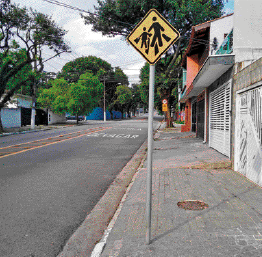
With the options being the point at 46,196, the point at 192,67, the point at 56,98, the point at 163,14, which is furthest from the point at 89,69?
the point at 46,196

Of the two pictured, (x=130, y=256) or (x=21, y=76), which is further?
(x=21, y=76)

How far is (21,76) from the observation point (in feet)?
76.0

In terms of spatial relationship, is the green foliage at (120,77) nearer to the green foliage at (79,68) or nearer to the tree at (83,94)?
the green foliage at (79,68)

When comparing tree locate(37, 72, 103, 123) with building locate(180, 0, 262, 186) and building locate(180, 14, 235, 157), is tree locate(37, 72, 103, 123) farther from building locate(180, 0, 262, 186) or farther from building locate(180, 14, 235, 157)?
building locate(180, 0, 262, 186)

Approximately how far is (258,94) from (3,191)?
561 cm

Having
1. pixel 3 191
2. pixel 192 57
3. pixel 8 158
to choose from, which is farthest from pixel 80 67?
pixel 3 191

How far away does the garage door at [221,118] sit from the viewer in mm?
8500

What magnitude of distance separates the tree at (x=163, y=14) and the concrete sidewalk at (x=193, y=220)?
17368mm

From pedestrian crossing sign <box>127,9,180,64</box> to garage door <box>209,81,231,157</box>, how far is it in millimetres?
5670

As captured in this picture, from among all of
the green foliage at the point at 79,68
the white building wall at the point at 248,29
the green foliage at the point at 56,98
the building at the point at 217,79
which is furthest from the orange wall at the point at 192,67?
the green foliage at the point at 79,68

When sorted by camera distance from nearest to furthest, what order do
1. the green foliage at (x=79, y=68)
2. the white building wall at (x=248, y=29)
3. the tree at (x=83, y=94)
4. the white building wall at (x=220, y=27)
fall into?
the white building wall at (x=248, y=29) → the white building wall at (x=220, y=27) → the tree at (x=83, y=94) → the green foliage at (x=79, y=68)

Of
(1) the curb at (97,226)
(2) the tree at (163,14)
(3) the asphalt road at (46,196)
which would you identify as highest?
(2) the tree at (163,14)

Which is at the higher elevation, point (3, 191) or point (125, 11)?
point (125, 11)

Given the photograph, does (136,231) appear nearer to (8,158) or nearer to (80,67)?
(8,158)
